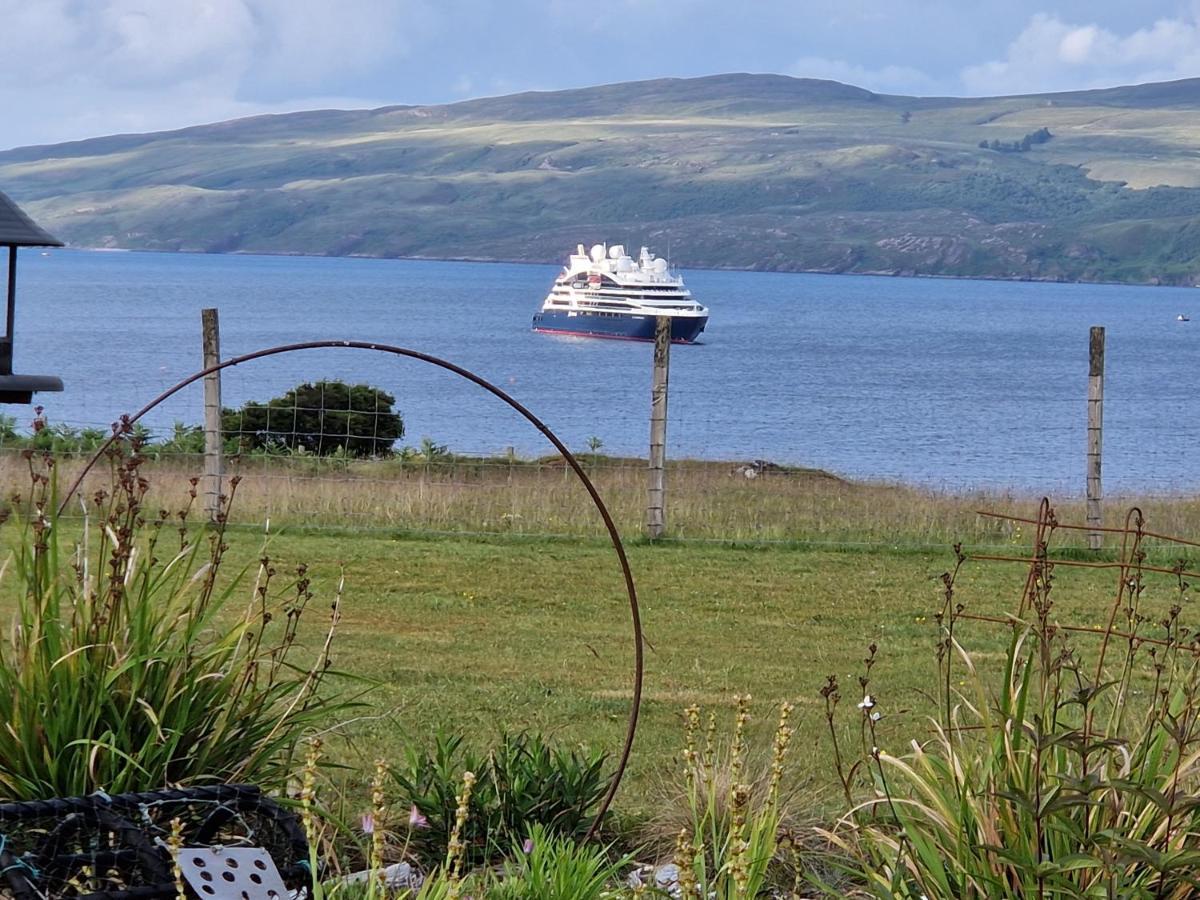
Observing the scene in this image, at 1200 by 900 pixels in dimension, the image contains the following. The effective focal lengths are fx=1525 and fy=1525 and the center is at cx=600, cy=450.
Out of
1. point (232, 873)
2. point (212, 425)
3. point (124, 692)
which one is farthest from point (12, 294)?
point (212, 425)

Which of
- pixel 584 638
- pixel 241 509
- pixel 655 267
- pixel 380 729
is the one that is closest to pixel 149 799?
pixel 380 729

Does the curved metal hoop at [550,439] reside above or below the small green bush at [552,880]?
above

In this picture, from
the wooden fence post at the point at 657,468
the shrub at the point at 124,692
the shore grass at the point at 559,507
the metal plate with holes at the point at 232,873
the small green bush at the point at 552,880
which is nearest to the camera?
the metal plate with holes at the point at 232,873

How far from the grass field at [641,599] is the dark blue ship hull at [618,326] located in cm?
6994

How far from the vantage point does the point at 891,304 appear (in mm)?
144375

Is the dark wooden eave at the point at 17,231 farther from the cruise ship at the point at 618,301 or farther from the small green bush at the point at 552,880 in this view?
the cruise ship at the point at 618,301

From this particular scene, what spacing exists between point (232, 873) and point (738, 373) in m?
72.0

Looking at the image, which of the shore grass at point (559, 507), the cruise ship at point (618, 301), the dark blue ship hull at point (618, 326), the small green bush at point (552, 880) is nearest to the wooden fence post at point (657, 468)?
the shore grass at point (559, 507)

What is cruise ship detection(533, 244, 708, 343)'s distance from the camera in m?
84.9

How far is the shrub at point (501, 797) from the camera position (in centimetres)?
414

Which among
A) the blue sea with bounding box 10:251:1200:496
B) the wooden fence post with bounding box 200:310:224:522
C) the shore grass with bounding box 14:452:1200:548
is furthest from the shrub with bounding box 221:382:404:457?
the blue sea with bounding box 10:251:1200:496

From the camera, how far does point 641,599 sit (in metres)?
10.0

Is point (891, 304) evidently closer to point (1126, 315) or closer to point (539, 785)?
point (1126, 315)

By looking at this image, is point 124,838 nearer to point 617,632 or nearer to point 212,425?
point 617,632
